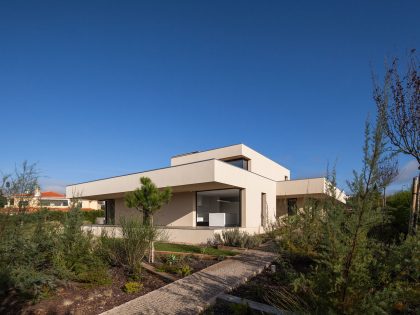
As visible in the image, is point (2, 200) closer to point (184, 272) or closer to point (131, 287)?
point (131, 287)

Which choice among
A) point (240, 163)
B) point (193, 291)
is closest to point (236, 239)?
point (193, 291)

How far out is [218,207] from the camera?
21266 mm

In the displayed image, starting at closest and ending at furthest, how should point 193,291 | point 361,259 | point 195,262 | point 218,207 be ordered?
point 361,259
point 193,291
point 195,262
point 218,207

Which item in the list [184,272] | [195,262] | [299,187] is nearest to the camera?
[184,272]

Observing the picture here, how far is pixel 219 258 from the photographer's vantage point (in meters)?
9.65

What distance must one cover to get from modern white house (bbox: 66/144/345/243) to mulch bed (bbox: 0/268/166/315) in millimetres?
6225

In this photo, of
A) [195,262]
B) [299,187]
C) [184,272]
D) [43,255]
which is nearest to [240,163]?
[299,187]

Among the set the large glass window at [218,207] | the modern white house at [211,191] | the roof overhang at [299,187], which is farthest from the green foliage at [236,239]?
the roof overhang at [299,187]

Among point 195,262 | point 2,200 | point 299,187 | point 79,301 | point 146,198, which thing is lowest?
point 195,262

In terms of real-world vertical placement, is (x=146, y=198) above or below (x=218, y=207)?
above

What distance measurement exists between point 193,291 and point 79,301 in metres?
2.06

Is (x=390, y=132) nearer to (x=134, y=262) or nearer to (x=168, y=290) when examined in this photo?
(x=168, y=290)

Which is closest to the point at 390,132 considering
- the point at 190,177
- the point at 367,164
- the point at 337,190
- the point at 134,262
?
the point at 337,190

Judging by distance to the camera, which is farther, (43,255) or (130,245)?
(130,245)
